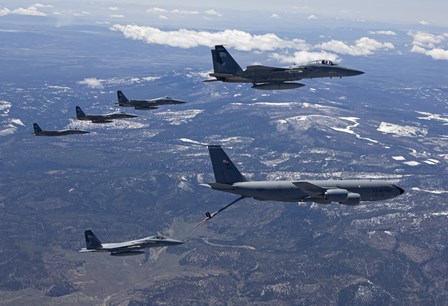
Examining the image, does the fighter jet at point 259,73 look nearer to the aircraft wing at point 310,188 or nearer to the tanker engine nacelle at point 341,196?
the aircraft wing at point 310,188

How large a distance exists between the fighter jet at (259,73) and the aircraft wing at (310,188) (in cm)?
2651

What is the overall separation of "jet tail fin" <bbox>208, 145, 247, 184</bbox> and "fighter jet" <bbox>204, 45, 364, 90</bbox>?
62.3 ft

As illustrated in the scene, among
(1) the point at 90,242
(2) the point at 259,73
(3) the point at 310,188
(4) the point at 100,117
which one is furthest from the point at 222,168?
(1) the point at 90,242

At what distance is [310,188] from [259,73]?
3134 centimetres

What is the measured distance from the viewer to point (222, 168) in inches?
3415

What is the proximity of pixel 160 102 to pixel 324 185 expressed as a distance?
220ft

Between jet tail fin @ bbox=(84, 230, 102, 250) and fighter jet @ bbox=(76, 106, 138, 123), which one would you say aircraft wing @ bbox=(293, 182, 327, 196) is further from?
jet tail fin @ bbox=(84, 230, 102, 250)

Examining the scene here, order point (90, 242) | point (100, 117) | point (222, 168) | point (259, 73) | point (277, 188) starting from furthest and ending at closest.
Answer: point (90, 242) → point (100, 117) → point (259, 73) → point (222, 168) → point (277, 188)

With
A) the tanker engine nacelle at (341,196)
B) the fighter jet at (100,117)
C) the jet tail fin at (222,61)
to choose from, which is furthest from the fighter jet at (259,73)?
the fighter jet at (100,117)

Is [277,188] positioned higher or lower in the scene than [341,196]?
higher

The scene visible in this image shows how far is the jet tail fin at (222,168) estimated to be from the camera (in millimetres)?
86312

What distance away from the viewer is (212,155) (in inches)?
3420

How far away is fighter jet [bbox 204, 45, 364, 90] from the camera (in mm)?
101625

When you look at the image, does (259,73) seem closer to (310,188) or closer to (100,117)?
(310,188)
